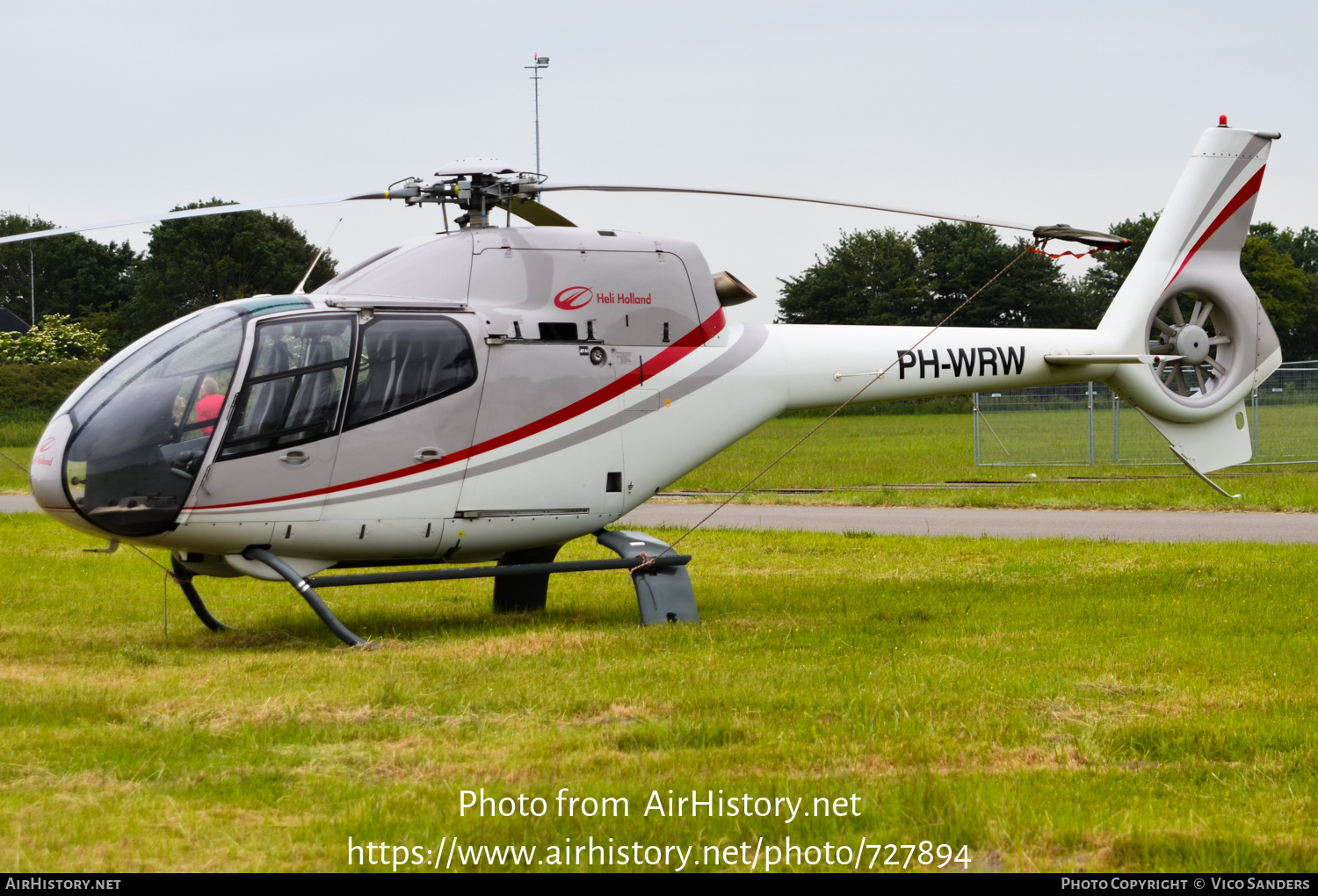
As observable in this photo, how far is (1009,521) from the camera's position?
1814cm

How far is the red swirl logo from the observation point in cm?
1009

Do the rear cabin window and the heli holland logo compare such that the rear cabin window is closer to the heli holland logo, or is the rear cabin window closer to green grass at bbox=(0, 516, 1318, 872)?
the heli holland logo

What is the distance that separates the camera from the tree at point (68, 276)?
76.9m

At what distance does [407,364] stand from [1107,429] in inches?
869

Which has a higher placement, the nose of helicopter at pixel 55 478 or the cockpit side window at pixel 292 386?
the cockpit side window at pixel 292 386

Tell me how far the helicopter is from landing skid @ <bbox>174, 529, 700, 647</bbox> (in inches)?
0.7

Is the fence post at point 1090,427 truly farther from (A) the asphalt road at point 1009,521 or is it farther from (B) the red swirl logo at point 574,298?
(B) the red swirl logo at point 574,298

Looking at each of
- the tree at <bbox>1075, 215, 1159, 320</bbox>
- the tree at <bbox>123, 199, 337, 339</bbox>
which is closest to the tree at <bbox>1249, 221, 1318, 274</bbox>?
the tree at <bbox>1075, 215, 1159, 320</bbox>

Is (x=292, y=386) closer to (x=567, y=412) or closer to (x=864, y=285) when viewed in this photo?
(x=567, y=412)

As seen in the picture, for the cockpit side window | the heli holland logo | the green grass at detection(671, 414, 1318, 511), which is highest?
the heli holland logo

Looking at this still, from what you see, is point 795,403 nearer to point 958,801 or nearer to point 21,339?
point 958,801

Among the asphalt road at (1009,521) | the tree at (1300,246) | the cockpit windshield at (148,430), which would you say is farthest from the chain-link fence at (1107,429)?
the tree at (1300,246)

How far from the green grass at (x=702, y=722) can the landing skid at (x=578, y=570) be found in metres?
0.29
